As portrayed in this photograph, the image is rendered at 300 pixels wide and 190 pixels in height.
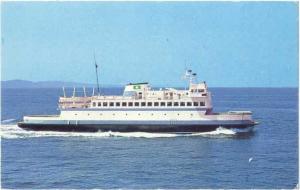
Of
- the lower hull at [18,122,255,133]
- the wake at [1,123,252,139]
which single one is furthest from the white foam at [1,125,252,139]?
the lower hull at [18,122,255,133]

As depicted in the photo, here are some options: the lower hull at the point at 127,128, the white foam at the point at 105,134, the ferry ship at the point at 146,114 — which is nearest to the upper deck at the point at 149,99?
the ferry ship at the point at 146,114

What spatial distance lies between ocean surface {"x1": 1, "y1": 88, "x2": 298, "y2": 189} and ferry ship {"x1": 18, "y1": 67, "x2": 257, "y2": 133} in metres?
0.71

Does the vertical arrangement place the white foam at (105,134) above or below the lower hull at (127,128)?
below

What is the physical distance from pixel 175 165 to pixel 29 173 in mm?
8404

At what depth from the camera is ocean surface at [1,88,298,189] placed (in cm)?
2842

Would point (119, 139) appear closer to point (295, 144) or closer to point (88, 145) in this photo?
point (88, 145)

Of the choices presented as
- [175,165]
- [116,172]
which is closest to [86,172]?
[116,172]

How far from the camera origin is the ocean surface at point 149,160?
93.2ft

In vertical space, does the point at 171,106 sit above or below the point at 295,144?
above

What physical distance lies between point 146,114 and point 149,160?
1067 cm

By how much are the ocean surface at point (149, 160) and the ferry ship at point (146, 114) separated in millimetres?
713

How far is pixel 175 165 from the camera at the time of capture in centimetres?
3262

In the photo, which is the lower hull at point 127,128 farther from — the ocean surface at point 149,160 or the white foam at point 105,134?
the ocean surface at point 149,160

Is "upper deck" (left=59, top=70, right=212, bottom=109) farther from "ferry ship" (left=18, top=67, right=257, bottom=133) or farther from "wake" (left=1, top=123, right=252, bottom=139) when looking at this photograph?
"wake" (left=1, top=123, right=252, bottom=139)
